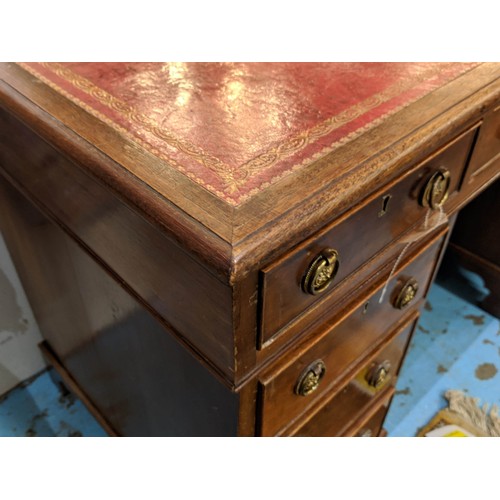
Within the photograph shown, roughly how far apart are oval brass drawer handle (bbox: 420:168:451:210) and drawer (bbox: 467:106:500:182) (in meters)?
0.08

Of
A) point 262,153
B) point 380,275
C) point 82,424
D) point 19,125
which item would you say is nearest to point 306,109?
point 262,153

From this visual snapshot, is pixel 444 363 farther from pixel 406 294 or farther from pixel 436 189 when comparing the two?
pixel 436 189

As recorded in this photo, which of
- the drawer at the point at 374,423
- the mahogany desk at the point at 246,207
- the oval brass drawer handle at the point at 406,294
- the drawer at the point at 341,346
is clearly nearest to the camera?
the mahogany desk at the point at 246,207

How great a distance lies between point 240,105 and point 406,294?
1.26 ft

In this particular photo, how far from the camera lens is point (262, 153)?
1.65 feet

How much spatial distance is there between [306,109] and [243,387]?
307 millimetres

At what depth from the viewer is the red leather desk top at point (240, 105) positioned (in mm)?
491

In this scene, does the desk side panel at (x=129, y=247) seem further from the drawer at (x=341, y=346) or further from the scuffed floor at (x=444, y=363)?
the scuffed floor at (x=444, y=363)

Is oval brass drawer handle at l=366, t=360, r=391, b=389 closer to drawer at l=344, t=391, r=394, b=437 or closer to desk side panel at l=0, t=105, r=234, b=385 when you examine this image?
drawer at l=344, t=391, r=394, b=437

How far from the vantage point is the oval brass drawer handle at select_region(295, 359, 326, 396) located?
63 cm

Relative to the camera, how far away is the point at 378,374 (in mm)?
845

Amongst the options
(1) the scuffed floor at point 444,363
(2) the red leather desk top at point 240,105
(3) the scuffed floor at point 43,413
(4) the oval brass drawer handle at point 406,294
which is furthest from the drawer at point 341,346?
(3) the scuffed floor at point 43,413

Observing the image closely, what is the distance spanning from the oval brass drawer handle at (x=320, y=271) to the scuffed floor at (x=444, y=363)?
31.8 inches

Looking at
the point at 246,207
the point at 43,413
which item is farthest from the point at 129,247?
the point at 43,413
